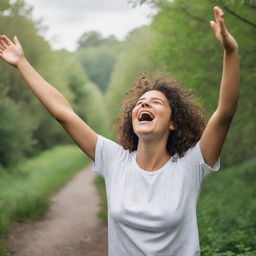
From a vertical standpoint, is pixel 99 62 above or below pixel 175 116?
below

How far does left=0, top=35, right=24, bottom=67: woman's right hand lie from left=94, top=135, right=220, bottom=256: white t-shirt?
37.3 inches

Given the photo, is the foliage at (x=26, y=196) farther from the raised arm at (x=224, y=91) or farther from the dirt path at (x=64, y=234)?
the raised arm at (x=224, y=91)

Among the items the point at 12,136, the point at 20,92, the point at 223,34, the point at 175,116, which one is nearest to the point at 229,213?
the point at 175,116

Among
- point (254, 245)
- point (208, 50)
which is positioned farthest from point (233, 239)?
point (208, 50)

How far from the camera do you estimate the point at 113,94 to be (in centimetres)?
3553

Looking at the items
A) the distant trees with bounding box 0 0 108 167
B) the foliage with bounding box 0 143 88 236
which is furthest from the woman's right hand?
A: the distant trees with bounding box 0 0 108 167

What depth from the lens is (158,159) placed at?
2.71 meters

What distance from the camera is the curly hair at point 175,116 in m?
2.88

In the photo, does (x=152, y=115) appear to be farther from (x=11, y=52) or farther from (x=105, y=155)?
(x=11, y=52)

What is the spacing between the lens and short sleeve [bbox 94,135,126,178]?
278cm

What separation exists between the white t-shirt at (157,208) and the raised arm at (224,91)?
115mm

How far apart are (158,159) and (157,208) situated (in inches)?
13.4

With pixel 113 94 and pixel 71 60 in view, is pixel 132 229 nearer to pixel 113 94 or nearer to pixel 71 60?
pixel 113 94

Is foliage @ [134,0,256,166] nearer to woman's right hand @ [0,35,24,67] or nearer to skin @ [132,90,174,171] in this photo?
woman's right hand @ [0,35,24,67]
